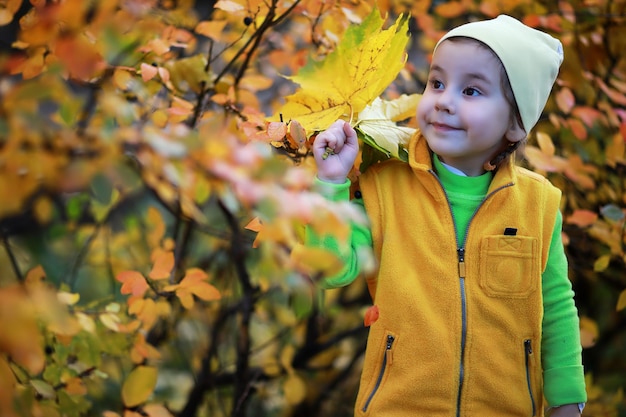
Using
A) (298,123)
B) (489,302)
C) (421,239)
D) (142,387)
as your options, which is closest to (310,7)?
(298,123)

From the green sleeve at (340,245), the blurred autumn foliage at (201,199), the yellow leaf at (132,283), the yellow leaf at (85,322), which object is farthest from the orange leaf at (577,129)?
the yellow leaf at (85,322)

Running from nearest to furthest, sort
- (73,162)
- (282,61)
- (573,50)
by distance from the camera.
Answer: (73,162) < (282,61) < (573,50)

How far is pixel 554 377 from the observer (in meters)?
1.53

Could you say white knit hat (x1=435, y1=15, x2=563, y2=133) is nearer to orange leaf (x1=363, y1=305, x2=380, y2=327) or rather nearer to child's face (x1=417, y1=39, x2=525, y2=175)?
child's face (x1=417, y1=39, x2=525, y2=175)

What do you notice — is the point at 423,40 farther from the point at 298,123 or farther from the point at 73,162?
the point at 73,162

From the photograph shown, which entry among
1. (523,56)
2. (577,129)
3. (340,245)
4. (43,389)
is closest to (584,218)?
(577,129)

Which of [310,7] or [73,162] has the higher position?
[73,162]

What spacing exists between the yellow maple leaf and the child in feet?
0.30

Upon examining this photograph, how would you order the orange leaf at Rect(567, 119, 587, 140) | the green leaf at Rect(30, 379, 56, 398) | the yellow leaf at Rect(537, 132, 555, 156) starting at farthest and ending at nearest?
1. the orange leaf at Rect(567, 119, 587, 140)
2. the yellow leaf at Rect(537, 132, 555, 156)
3. the green leaf at Rect(30, 379, 56, 398)

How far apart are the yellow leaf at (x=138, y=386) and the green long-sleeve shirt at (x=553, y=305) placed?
0.69 metres

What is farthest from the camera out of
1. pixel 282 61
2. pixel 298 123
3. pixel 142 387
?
pixel 282 61

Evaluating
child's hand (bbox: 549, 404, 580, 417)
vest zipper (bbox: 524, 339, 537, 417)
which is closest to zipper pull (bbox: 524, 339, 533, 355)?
vest zipper (bbox: 524, 339, 537, 417)

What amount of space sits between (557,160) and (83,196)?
149cm

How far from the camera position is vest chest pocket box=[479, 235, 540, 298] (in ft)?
4.71
